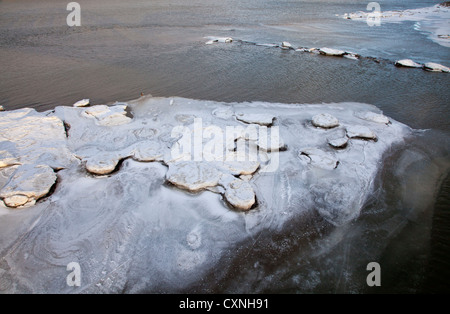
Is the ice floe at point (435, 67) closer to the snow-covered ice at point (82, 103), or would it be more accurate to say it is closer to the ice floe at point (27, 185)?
the snow-covered ice at point (82, 103)

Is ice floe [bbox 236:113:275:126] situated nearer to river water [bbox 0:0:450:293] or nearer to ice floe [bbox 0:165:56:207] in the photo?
river water [bbox 0:0:450:293]

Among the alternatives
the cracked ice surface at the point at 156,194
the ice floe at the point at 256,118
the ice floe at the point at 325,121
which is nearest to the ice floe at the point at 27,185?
the cracked ice surface at the point at 156,194

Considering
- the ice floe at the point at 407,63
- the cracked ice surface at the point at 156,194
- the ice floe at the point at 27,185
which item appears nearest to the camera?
the cracked ice surface at the point at 156,194

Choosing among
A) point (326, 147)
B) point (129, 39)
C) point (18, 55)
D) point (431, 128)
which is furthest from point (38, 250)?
point (129, 39)

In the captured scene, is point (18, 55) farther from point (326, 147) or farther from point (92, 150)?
point (326, 147)

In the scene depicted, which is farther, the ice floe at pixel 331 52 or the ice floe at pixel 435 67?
the ice floe at pixel 331 52

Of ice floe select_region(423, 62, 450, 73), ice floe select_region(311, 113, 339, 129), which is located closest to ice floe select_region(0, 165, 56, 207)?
ice floe select_region(311, 113, 339, 129)

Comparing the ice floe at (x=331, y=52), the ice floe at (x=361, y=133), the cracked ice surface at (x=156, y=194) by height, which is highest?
the ice floe at (x=331, y=52)

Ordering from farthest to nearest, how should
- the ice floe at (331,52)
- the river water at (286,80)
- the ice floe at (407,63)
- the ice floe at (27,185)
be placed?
the ice floe at (331,52) → the ice floe at (407,63) → the ice floe at (27,185) → the river water at (286,80)

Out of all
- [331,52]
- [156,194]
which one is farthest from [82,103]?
[331,52]
